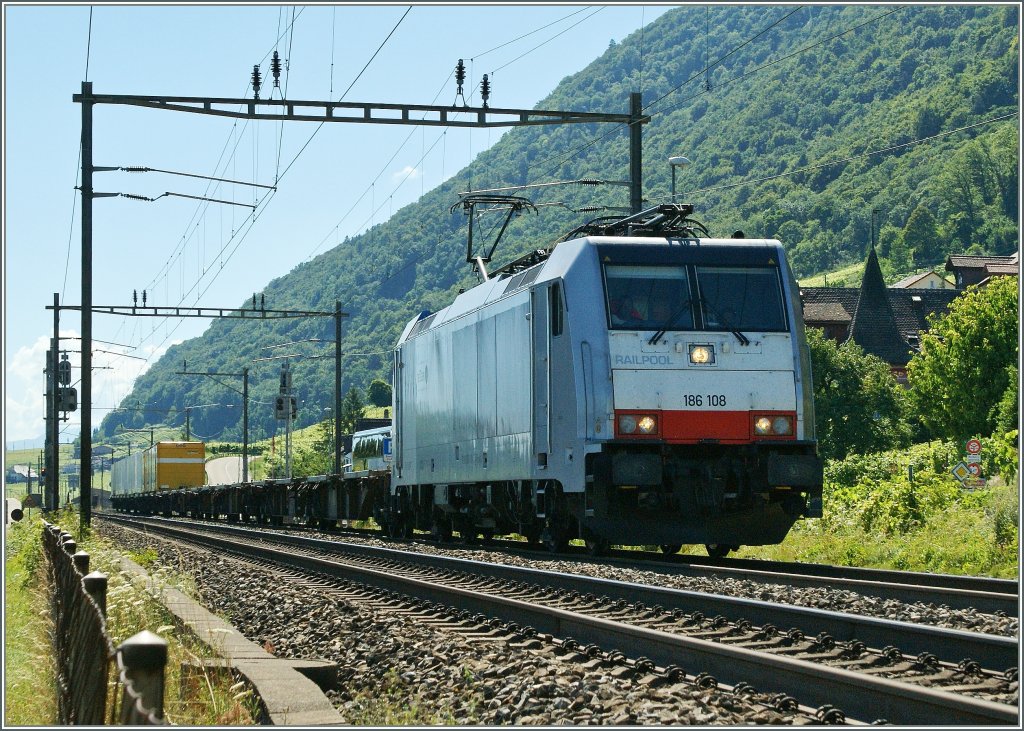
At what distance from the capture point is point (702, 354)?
15.5 m

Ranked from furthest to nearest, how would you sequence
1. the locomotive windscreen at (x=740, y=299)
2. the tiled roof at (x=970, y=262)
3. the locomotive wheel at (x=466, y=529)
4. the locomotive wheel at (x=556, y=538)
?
the tiled roof at (x=970, y=262), the locomotive wheel at (x=466, y=529), the locomotive wheel at (x=556, y=538), the locomotive windscreen at (x=740, y=299)

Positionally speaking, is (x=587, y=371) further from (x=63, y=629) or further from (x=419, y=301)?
(x=419, y=301)

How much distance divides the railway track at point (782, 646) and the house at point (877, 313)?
12407 centimetres

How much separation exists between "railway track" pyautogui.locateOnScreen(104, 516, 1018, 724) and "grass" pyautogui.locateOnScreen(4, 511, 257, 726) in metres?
2.45

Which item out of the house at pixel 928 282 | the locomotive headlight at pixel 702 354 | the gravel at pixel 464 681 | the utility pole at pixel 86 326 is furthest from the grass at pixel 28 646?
the house at pixel 928 282

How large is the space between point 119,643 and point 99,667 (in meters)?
3.88

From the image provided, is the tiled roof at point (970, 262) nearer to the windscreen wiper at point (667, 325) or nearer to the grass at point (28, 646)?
the grass at point (28, 646)

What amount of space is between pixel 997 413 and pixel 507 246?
76.2 meters

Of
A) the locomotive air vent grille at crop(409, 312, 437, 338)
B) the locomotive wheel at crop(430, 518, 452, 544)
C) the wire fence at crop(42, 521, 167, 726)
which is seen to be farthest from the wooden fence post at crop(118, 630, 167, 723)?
the locomotive air vent grille at crop(409, 312, 437, 338)

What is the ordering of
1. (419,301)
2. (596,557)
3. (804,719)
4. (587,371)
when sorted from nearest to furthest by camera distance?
(804,719) < (587,371) < (596,557) < (419,301)

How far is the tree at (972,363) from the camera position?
8294 centimetres

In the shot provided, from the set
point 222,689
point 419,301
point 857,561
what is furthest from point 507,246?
point 222,689

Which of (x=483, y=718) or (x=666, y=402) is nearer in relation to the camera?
(x=483, y=718)

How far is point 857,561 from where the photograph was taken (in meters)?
17.0
